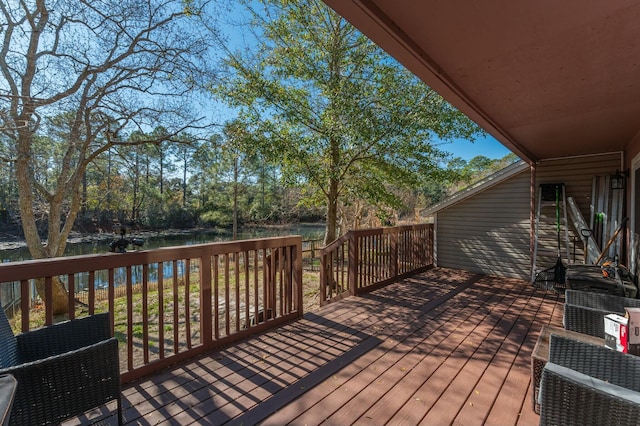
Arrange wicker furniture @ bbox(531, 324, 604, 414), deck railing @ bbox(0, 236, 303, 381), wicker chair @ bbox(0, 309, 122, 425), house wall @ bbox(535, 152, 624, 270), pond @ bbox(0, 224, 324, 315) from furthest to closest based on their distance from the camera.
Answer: pond @ bbox(0, 224, 324, 315)
house wall @ bbox(535, 152, 624, 270)
deck railing @ bbox(0, 236, 303, 381)
wicker furniture @ bbox(531, 324, 604, 414)
wicker chair @ bbox(0, 309, 122, 425)

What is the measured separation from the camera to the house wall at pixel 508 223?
4.94 meters

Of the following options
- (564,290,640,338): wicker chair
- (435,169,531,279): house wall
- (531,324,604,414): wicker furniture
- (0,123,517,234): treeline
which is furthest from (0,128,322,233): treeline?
(435,169,531,279): house wall

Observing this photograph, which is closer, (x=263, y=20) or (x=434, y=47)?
(x=434, y=47)

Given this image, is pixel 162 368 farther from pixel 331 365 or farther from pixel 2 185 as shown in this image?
pixel 2 185

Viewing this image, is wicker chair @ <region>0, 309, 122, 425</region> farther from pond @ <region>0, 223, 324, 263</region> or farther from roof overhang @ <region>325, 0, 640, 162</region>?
pond @ <region>0, 223, 324, 263</region>

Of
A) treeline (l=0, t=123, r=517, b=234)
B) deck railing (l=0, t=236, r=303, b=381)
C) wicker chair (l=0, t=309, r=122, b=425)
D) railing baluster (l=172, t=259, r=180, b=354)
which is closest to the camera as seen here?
wicker chair (l=0, t=309, r=122, b=425)

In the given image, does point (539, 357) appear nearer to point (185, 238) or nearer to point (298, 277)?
point (298, 277)

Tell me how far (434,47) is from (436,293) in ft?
11.9

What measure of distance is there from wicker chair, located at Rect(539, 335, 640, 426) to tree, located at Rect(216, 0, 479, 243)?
15.4ft

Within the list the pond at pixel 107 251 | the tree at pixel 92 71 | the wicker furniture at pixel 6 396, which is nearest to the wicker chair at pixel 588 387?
the wicker furniture at pixel 6 396

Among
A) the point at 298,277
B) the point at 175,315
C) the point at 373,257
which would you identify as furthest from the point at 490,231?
the point at 175,315

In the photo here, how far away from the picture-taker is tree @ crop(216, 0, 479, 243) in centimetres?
569

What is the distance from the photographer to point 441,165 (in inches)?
268

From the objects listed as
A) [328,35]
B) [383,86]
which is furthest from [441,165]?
[328,35]
